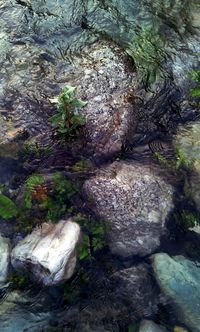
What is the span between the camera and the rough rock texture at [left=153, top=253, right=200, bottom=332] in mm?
4859

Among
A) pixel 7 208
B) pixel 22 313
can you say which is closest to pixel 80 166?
pixel 7 208

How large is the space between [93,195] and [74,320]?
151 centimetres

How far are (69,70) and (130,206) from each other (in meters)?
2.32

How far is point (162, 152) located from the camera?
581 centimetres

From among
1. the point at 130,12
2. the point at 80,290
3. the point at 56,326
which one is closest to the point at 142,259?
the point at 80,290

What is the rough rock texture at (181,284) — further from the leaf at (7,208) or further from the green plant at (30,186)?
the leaf at (7,208)

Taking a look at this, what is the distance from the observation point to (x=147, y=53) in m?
6.57

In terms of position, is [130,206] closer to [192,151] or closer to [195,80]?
[192,151]

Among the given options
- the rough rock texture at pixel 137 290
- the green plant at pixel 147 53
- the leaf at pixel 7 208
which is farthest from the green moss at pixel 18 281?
the green plant at pixel 147 53

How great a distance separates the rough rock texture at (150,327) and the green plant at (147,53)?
10.8ft

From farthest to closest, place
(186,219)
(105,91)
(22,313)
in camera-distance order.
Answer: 1. (105,91)
2. (186,219)
3. (22,313)

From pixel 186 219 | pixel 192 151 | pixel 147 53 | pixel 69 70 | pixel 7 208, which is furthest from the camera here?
pixel 147 53

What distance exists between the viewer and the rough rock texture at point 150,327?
4730 mm

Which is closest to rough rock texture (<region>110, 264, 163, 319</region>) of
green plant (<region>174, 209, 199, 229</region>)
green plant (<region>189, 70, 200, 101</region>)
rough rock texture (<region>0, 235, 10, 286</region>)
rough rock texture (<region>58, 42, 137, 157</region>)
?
green plant (<region>174, 209, 199, 229</region>)
